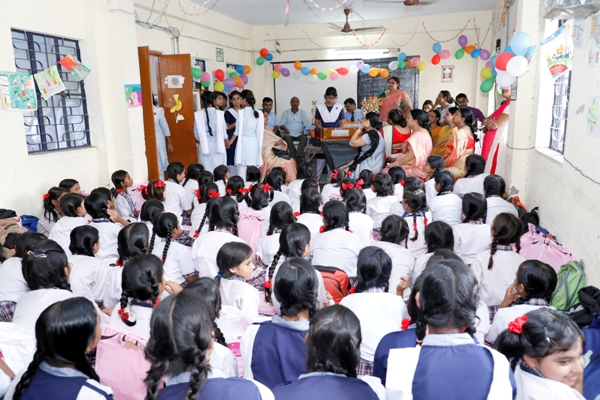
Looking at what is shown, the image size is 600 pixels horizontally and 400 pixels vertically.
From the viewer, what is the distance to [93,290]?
8.56 feet

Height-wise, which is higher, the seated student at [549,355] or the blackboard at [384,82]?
the blackboard at [384,82]

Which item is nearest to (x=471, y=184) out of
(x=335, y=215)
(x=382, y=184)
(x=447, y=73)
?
(x=382, y=184)

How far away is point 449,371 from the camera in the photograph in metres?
1.30

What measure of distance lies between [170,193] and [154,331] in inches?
123

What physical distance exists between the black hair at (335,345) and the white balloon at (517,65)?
346cm

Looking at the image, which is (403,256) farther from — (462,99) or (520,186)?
(462,99)

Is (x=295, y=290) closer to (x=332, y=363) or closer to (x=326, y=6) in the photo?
(x=332, y=363)

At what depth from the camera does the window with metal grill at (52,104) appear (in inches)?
173

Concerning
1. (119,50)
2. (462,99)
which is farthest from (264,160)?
(462,99)

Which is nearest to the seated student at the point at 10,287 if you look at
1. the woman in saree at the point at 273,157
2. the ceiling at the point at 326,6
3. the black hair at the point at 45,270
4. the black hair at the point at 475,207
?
the black hair at the point at 45,270

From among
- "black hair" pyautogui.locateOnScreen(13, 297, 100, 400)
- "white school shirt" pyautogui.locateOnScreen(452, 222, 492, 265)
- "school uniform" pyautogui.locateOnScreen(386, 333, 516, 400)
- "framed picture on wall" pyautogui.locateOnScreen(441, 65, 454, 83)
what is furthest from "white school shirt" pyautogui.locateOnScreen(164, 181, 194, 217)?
"framed picture on wall" pyautogui.locateOnScreen(441, 65, 454, 83)

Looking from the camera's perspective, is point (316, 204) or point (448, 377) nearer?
point (448, 377)

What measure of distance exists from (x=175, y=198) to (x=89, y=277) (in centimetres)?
174

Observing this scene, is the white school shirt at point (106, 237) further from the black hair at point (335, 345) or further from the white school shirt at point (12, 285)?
the black hair at point (335, 345)
